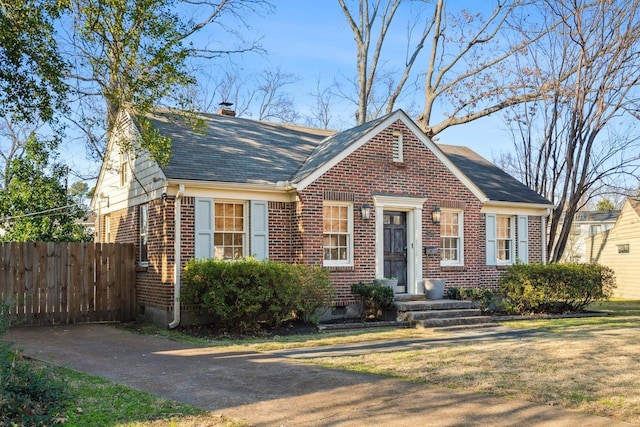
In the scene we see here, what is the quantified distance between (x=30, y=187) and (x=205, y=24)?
8005mm

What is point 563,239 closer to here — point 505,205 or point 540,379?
point 505,205

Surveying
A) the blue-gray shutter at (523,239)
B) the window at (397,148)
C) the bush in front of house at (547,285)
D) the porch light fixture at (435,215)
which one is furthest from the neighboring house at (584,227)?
the window at (397,148)

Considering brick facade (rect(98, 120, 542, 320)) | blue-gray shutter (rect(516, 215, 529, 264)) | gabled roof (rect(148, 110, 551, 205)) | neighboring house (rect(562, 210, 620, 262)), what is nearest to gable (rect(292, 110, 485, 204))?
gabled roof (rect(148, 110, 551, 205))

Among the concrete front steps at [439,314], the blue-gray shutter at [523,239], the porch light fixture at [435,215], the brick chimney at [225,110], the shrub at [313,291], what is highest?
the brick chimney at [225,110]

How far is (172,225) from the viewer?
13742 millimetres

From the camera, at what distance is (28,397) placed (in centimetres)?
502

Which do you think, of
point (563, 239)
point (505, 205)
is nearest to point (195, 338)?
point (505, 205)

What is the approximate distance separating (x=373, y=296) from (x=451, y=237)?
3.80 meters

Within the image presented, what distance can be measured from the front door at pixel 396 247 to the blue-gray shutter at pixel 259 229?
3.27 m

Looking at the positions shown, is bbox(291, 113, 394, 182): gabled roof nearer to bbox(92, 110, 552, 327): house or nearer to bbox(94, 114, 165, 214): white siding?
bbox(92, 110, 552, 327): house

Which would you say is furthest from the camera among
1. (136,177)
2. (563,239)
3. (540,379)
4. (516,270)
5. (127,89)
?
(563,239)

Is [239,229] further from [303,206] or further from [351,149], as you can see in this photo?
[351,149]

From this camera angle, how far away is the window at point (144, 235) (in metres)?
15.1

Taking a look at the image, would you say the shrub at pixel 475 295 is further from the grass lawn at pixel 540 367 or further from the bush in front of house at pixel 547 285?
the grass lawn at pixel 540 367
